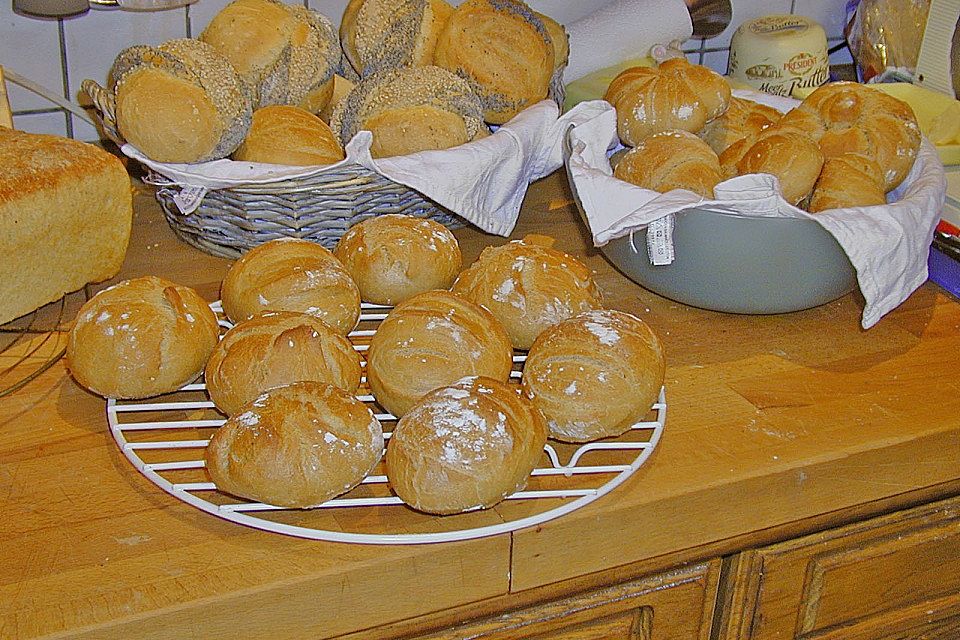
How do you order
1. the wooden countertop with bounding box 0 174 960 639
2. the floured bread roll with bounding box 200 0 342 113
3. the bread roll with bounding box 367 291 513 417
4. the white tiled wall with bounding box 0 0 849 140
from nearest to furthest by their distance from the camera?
the wooden countertop with bounding box 0 174 960 639 < the bread roll with bounding box 367 291 513 417 < the floured bread roll with bounding box 200 0 342 113 < the white tiled wall with bounding box 0 0 849 140

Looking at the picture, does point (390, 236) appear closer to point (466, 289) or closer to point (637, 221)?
point (466, 289)

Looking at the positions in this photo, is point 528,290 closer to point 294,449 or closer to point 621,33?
point 294,449

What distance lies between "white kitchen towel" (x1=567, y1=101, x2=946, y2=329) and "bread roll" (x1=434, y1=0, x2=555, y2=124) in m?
0.16

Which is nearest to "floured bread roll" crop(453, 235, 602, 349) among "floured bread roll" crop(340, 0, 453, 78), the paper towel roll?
"floured bread roll" crop(340, 0, 453, 78)

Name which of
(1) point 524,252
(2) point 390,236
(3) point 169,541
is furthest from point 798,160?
(3) point 169,541

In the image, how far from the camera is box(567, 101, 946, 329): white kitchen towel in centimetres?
91

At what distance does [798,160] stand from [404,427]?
0.50 metres

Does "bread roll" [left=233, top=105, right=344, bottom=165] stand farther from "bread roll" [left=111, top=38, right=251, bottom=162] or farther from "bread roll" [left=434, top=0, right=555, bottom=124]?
"bread roll" [left=434, top=0, right=555, bottom=124]

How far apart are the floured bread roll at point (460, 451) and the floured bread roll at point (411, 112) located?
400 millimetres

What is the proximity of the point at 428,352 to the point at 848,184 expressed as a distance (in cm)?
46

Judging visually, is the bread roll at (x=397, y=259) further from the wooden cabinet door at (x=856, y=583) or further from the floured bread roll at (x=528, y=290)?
the wooden cabinet door at (x=856, y=583)

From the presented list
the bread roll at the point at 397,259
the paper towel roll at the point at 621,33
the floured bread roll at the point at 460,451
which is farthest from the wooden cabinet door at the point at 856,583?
the paper towel roll at the point at 621,33

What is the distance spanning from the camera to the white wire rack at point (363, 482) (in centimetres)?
71

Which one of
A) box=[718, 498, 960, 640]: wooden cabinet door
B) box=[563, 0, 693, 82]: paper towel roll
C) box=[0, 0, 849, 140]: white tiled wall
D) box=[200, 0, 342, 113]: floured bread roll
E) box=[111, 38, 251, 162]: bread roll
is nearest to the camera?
box=[718, 498, 960, 640]: wooden cabinet door
